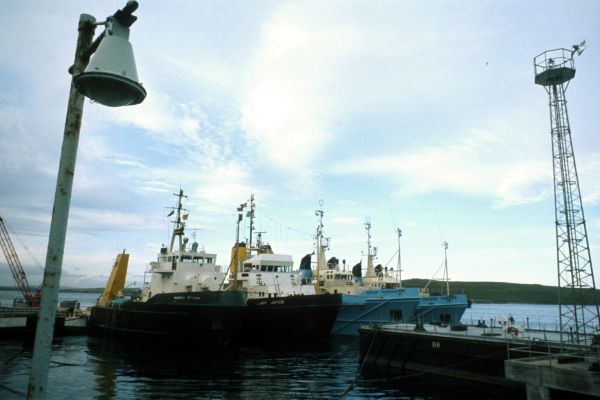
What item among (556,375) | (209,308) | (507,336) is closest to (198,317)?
(209,308)

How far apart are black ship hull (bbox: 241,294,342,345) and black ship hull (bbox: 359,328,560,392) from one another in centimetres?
678

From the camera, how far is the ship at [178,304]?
101ft

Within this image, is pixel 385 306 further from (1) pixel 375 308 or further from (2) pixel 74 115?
(2) pixel 74 115

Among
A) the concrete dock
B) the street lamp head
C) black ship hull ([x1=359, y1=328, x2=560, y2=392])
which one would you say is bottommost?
black ship hull ([x1=359, y1=328, x2=560, y2=392])

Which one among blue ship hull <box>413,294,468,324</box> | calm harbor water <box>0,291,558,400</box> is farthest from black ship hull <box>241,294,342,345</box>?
blue ship hull <box>413,294,468,324</box>

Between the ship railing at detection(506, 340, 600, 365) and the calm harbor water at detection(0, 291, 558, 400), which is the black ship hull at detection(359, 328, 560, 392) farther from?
the calm harbor water at detection(0, 291, 558, 400)

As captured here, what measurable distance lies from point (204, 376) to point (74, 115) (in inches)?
813

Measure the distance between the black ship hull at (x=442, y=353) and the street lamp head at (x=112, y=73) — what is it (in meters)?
17.2

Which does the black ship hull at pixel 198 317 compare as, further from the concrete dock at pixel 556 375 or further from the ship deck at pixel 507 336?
the concrete dock at pixel 556 375

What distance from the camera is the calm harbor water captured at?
18.6 meters

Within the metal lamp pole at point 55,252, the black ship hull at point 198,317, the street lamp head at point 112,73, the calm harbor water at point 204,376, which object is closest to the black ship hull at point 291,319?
the calm harbor water at point 204,376

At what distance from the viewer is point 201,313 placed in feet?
101

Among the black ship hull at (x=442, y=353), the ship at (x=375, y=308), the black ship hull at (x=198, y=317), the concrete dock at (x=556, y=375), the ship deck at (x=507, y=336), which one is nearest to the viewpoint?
the concrete dock at (x=556, y=375)

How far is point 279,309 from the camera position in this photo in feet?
114
